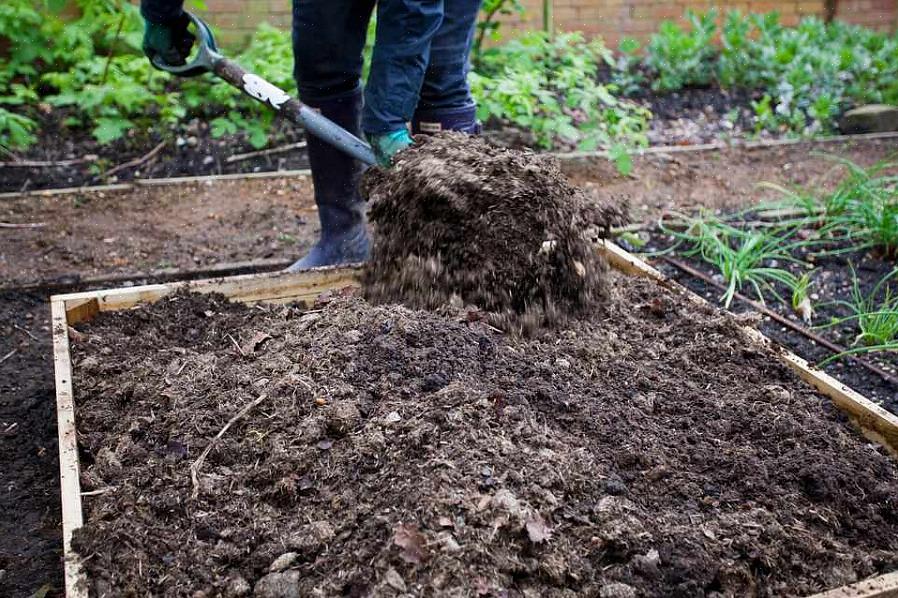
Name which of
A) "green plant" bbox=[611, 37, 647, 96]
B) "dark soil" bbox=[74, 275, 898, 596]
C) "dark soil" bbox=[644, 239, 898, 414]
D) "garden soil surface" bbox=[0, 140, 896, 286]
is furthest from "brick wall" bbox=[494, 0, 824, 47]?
"dark soil" bbox=[74, 275, 898, 596]

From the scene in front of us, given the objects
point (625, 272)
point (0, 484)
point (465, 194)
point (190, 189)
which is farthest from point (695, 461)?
point (190, 189)

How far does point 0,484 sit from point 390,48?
66.3 inches

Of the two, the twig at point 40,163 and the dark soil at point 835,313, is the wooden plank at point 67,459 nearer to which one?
the dark soil at point 835,313

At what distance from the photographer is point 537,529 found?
5.08 ft

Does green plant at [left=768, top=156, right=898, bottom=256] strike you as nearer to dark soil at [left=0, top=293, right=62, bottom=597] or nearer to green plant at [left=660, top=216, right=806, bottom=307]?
green plant at [left=660, top=216, right=806, bottom=307]

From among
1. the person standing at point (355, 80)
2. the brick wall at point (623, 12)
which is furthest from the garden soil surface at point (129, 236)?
the brick wall at point (623, 12)

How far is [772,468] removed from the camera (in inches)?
72.4

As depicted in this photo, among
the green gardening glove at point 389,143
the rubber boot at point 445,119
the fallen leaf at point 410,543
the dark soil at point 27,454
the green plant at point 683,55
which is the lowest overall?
the dark soil at point 27,454

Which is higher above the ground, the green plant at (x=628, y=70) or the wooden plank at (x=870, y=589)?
the green plant at (x=628, y=70)

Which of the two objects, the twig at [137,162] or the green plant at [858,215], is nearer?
the green plant at [858,215]

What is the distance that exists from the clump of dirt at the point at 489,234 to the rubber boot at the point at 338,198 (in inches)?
27.1

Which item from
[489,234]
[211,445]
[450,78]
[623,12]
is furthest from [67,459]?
[623,12]

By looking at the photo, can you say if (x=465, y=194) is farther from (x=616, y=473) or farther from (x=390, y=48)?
(x=616, y=473)

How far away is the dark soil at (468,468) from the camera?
1533 millimetres
